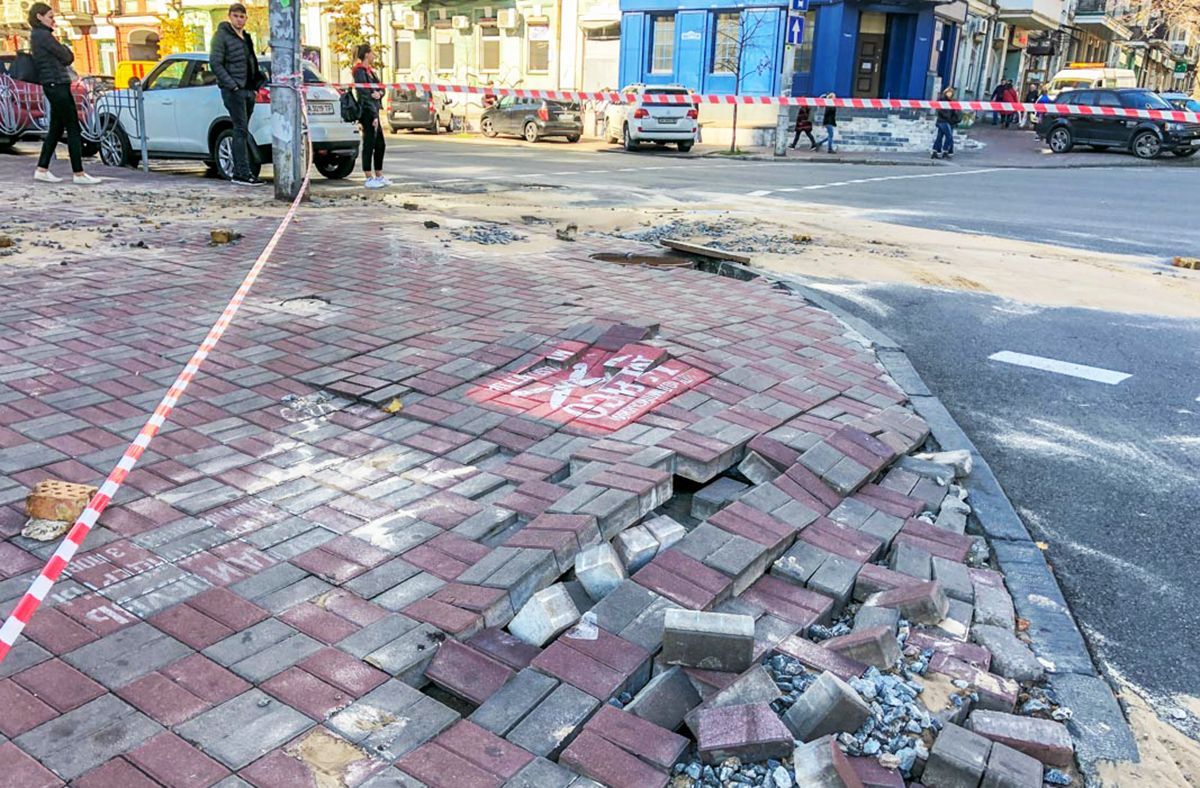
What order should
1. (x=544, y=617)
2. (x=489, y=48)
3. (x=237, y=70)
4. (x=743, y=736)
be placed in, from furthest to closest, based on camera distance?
(x=489, y=48), (x=237, y=70), (x=544, y=617), (x=743, y=736)

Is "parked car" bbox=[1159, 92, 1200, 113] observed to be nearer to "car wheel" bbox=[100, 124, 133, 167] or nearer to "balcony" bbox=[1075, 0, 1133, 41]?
"balcony" bbox=[1075, 0, 1133, 41]

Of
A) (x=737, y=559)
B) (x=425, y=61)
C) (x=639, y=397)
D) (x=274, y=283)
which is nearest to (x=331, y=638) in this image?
(x=737, y=559)

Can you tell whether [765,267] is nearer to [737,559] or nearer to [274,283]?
[274,283]

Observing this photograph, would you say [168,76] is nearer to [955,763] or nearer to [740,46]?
[955,763]

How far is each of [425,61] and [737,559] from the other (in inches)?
1608

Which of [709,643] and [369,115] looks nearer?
[709,643]

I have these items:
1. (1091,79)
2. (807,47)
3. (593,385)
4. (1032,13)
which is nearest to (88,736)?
(593,385)

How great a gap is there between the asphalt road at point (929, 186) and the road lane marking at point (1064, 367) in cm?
502

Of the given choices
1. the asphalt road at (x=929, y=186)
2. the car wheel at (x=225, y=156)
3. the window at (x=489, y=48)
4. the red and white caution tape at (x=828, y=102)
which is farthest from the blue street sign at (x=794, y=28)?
the window at (x=489, y=48)

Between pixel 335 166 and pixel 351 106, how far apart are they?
139 cm

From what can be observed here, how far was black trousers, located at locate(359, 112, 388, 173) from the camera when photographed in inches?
498

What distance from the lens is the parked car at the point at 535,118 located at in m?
28.9

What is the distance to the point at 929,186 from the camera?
17.0 meters

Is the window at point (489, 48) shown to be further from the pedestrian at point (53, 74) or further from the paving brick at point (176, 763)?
the paving brick at point (176, 763)
